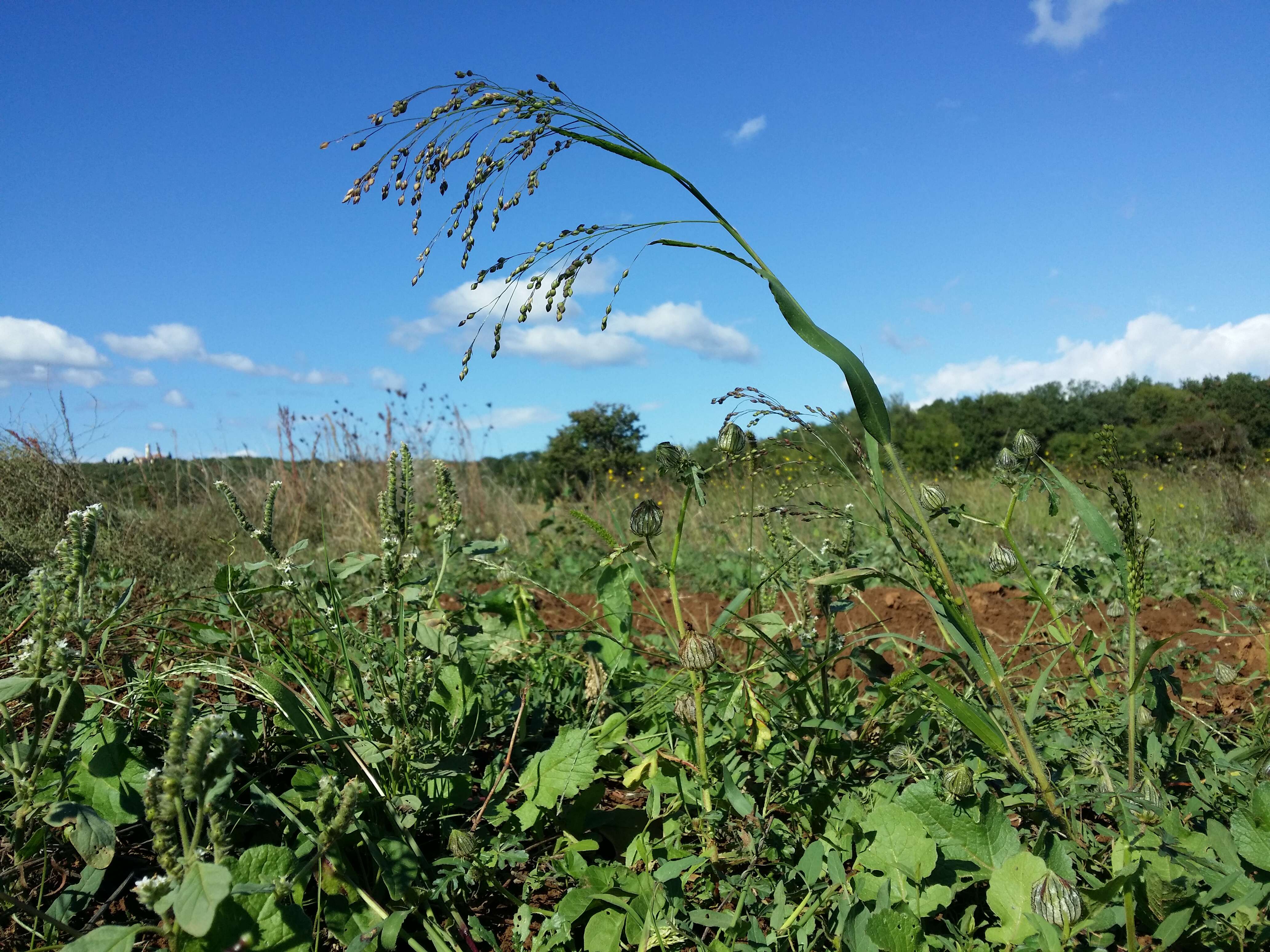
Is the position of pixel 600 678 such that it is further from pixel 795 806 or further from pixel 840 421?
pixel 840 421

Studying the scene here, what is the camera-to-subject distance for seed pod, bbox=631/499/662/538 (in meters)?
1.31

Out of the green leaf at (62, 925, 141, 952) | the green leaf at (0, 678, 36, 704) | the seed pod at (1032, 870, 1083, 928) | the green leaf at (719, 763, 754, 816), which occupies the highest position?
the green leaf at (0, 678, 36, 704)

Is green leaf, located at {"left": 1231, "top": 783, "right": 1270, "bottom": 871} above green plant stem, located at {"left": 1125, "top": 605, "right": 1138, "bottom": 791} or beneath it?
beneath

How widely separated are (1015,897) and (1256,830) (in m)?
0.34

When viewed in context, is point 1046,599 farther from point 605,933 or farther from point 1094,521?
point 605,933

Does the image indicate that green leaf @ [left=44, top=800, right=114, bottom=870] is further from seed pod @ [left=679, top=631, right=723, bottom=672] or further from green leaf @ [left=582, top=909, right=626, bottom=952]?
seed pod @ [left=679, top=631, right=723, bottom=672]

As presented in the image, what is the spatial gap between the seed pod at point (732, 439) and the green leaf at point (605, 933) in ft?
2.43

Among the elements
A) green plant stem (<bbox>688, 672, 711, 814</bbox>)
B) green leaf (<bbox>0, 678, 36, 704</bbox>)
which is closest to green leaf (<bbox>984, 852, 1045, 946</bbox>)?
green plant stem (<bbox>688, 672, 711, 814</bbox>)

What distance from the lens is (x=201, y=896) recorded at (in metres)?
0.74

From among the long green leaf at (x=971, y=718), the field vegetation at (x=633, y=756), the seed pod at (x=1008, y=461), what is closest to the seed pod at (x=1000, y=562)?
the field vegetation at (x=633, y=756)

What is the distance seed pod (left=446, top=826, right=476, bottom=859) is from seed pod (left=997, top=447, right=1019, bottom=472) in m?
1.15

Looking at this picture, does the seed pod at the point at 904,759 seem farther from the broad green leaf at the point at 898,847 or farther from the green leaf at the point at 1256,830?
the green leaf at the point at 1256,830

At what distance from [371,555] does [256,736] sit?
1.26ft

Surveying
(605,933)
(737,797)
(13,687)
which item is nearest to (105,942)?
(13,687)
